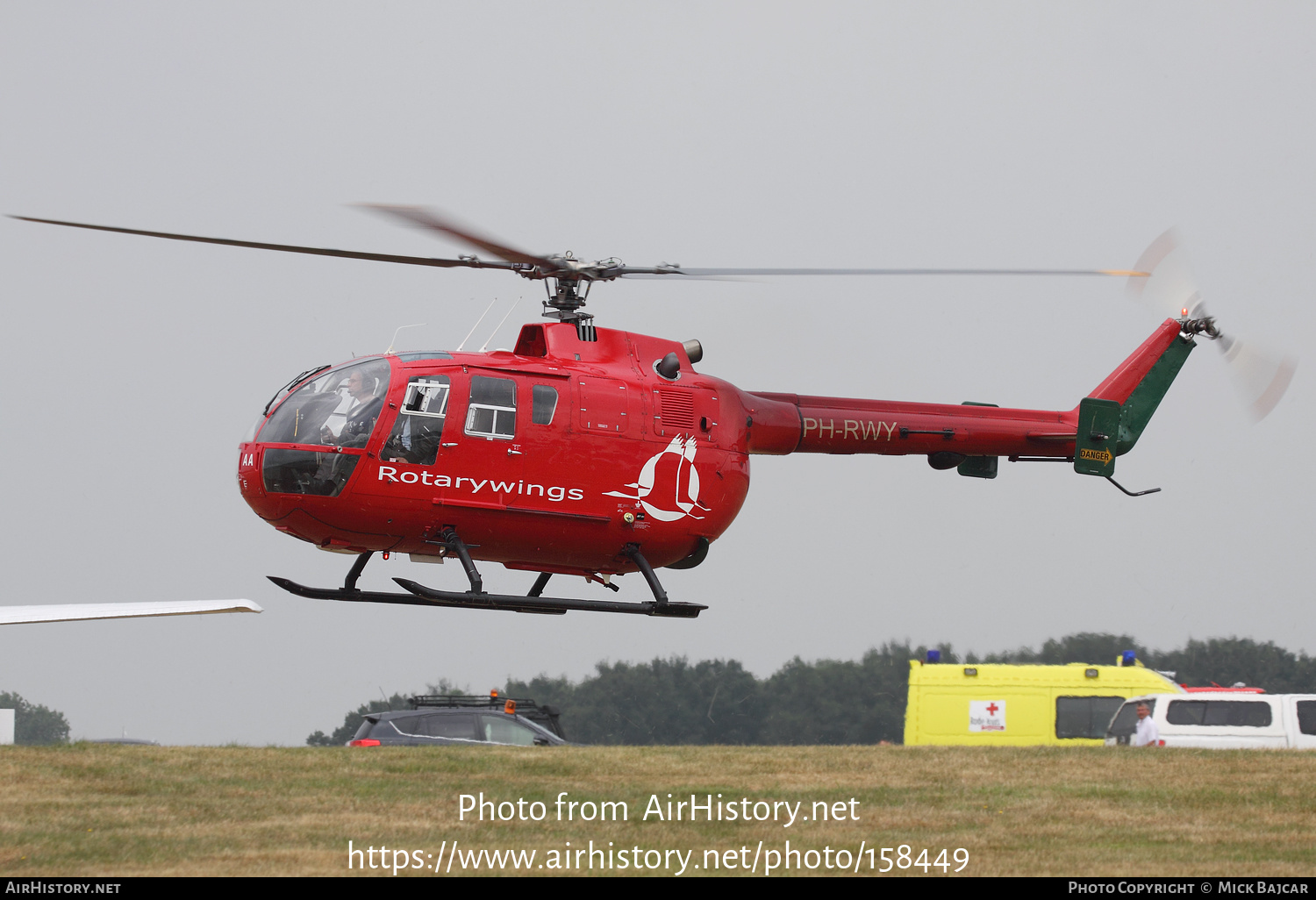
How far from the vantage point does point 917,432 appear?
16516 millimetres

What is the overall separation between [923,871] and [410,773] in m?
5.69

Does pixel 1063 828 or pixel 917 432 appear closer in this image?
pixel 1063 828

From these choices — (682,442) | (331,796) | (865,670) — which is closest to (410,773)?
(331,796)

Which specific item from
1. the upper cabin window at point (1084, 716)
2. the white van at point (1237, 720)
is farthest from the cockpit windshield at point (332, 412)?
the upper cabin window at point (1084, 716)

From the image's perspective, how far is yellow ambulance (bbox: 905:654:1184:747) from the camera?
21156mm

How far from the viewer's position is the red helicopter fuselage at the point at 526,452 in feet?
42.4

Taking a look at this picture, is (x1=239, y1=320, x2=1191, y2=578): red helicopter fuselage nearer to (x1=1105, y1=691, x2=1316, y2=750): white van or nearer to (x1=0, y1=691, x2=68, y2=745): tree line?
(x1=1105, y1=691, x2=1316, y2=750): white van

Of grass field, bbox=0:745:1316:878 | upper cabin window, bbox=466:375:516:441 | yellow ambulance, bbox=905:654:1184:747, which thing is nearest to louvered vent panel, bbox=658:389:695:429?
upper cabin window, bbox=466:375:516:441

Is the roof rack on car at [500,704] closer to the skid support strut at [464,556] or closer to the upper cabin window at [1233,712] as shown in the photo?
the skid support strut at [464,556]

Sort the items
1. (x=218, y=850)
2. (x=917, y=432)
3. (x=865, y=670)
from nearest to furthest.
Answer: (x=218, y=850)
(x=917, y=432)
(x=865, y=670)

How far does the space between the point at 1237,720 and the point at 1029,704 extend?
11.1 feet

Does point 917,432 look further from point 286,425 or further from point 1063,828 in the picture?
point 286,425

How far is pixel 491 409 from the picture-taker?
1342 centimetres

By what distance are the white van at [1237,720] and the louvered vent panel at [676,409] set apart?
7.97 meters
